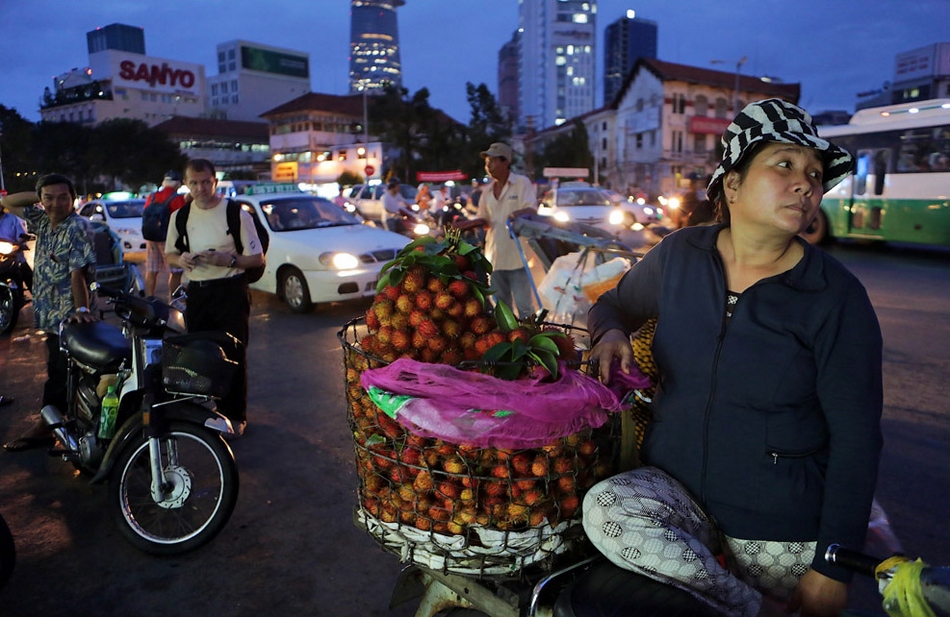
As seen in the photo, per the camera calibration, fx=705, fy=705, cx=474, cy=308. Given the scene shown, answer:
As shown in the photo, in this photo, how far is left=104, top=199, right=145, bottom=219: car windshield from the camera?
17.3 metres

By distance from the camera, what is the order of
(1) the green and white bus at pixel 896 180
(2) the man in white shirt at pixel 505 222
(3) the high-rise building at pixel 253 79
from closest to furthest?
(2) the man in white shirt at pixel 505 222 < (1) the green and white bus at pixel 896 180 < (3) the high-rise building at pixel 253 79

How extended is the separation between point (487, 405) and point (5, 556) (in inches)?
115

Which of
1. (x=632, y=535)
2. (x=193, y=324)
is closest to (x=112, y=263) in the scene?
(x=193, y=324)

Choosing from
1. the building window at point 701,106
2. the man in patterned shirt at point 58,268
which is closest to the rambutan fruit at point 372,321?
the man in patterned shirt at point 58,268

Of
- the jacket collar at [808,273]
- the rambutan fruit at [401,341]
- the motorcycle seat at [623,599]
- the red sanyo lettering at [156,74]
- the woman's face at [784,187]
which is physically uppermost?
the red sanyo lettering at [156,74]

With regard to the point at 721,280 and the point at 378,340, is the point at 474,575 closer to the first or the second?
the point at 378,340

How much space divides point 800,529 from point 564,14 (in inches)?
7346

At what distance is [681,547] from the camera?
153 centimetres

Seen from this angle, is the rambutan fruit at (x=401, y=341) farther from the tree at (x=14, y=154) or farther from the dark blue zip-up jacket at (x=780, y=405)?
the tree at (x=14, y=154)

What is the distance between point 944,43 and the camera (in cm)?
6306

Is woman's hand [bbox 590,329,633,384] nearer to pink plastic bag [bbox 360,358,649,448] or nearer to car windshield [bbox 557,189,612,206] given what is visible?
pink plastic bag [bbox 360,358,649,448]

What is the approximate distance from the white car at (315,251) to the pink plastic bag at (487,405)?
7776 millimetres

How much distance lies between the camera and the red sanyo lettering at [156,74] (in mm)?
95875

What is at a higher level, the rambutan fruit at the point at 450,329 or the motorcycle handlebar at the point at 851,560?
the rambutan fruit at the point at 450,329
